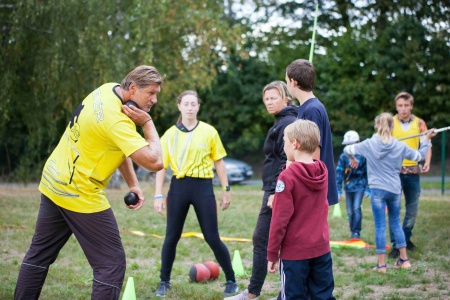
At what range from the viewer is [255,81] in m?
29.6

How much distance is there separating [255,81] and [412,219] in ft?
71.7

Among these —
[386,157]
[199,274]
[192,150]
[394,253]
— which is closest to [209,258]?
[199,274]

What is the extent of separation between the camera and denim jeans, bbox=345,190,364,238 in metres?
9.24

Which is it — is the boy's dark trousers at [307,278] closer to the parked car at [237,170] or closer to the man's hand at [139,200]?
the man's hand at [139,200]

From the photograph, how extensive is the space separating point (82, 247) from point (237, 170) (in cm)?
1859

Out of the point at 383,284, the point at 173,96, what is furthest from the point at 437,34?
the point at 383,284

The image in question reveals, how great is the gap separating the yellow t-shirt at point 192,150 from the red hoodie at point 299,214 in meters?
2.17

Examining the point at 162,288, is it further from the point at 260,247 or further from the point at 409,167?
the point at 409,167

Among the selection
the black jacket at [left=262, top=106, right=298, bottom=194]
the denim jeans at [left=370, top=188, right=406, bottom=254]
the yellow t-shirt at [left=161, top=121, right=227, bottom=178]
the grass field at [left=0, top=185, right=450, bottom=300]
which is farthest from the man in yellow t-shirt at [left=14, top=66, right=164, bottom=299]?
the denim jeans at [left=370, top=188, right=406, bottom=254]

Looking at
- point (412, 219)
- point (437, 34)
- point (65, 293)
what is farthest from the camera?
point (437, 34)

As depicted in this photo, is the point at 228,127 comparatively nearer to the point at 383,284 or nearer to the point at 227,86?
the point at 227,86

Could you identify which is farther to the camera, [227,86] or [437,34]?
[227,86]

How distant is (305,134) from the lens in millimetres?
4176

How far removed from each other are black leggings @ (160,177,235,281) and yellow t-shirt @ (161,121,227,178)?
113 mm
